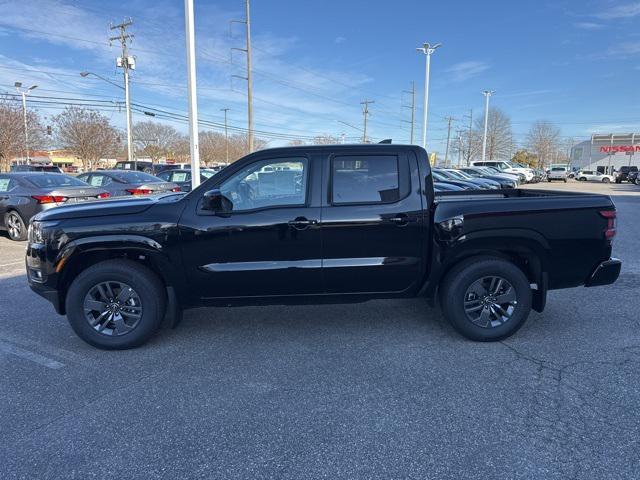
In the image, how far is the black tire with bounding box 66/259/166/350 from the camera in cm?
392

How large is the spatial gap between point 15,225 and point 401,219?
974 cm

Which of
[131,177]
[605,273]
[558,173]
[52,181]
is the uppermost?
[558,173]

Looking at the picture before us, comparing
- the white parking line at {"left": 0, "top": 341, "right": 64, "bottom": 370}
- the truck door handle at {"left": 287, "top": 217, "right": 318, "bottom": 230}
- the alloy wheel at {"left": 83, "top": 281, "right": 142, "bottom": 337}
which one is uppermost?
the truck door handle at {"left": 287, "top": 217, "right": 318, "bottom": 230}

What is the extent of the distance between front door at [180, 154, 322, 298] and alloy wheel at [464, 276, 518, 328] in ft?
4.94

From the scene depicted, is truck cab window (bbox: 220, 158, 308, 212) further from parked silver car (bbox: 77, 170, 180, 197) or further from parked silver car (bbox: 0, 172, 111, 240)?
parked silver car (bbox: 77, 170, 180, 197)

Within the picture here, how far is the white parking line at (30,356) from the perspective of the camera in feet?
12.3

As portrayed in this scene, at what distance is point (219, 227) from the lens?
3.87 meters

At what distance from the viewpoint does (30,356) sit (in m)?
3.91

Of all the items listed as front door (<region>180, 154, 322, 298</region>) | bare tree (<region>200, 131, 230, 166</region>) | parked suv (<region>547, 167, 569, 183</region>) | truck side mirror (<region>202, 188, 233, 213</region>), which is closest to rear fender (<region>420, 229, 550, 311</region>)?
front door (<region>180, 154, 322, 298</region>)

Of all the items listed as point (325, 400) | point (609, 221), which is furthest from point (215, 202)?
point (609, 221)

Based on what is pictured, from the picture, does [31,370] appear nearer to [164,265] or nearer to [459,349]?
[164,265]

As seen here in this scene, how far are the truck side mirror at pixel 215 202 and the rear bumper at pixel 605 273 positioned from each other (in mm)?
3649

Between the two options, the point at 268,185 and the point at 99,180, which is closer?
the point at 268,185

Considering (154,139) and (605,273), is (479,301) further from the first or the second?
(154,139)
